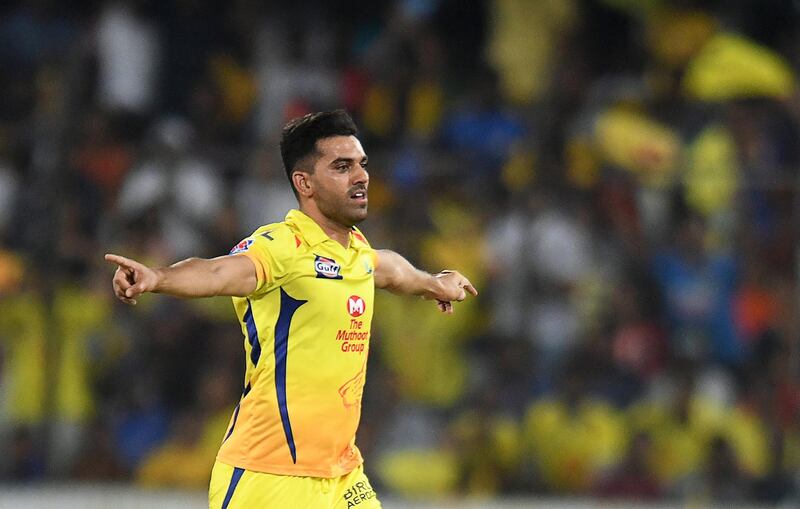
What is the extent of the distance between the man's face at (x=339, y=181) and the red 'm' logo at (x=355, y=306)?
32 cm

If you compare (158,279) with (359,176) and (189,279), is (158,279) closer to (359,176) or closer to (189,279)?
(189,279)

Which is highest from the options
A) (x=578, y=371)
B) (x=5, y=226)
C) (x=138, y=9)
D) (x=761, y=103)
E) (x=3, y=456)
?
(x=138, y=9)

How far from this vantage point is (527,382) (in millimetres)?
10062

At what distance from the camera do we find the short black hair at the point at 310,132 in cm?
610

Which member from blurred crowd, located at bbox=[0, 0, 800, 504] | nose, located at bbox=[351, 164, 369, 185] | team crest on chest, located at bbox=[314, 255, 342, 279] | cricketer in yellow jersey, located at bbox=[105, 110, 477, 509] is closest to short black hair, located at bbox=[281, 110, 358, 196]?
cricketer in yellow jersey, located at bbox=[105, 110, 477, 509]

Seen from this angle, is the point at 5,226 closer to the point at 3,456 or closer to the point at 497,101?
the point at 3,456

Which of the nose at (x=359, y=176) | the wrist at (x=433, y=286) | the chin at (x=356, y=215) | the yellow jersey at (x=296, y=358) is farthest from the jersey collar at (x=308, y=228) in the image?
the wrist at (x=433, y=286)

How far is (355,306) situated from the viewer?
604cm

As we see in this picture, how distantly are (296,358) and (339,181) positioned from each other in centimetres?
75

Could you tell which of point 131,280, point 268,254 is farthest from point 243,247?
point 131,280

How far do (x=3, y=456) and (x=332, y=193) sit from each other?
468 cm

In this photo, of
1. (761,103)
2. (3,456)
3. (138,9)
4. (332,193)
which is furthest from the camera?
(138,9)

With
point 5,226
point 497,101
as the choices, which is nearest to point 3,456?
point 5,226

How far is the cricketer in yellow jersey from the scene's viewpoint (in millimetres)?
5855
